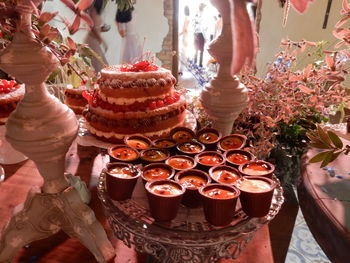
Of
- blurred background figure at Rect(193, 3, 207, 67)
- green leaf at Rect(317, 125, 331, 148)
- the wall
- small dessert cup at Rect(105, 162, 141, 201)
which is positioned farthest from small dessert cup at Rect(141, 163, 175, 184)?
the wall

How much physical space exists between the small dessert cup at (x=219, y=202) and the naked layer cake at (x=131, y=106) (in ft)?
Answer: 1.62

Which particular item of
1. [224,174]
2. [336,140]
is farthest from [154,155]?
[336,140]

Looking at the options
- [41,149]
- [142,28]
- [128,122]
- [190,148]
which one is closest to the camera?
[41,149]

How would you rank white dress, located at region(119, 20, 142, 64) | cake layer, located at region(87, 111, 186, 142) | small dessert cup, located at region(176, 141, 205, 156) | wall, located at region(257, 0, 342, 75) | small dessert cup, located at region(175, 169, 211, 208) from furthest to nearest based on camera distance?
white dress, located at region(119, 20, 142, 64) < wall, located at region(257, 0, 342, 75) < cake layer, located at region(87, 111, 186, 142) < small dessert cup, located at region(176, 141, 205, 156) < small dessert cup, located at region(175, 169, 211, 208)

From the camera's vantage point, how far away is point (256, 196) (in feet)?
1.96

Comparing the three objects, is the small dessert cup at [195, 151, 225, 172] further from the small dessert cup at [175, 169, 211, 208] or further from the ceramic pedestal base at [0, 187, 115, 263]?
the ceramic pedestal base at [0, 187, 115, 263]

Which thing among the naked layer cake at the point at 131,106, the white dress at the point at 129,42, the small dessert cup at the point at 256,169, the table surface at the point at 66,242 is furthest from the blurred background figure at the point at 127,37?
the small dessert cup at the point at 256,169

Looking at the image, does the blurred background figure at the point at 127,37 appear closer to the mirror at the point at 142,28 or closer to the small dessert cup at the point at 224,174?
the mirror at the point at 142,28

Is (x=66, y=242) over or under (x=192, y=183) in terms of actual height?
under

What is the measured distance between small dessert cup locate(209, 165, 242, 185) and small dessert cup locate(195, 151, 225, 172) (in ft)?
0.06

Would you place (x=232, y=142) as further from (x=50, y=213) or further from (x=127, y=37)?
(x=127, y=37)

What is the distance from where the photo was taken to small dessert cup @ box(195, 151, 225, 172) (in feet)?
2.34

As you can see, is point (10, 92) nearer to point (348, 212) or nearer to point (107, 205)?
point (107, 205)

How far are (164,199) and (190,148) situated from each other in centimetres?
23
